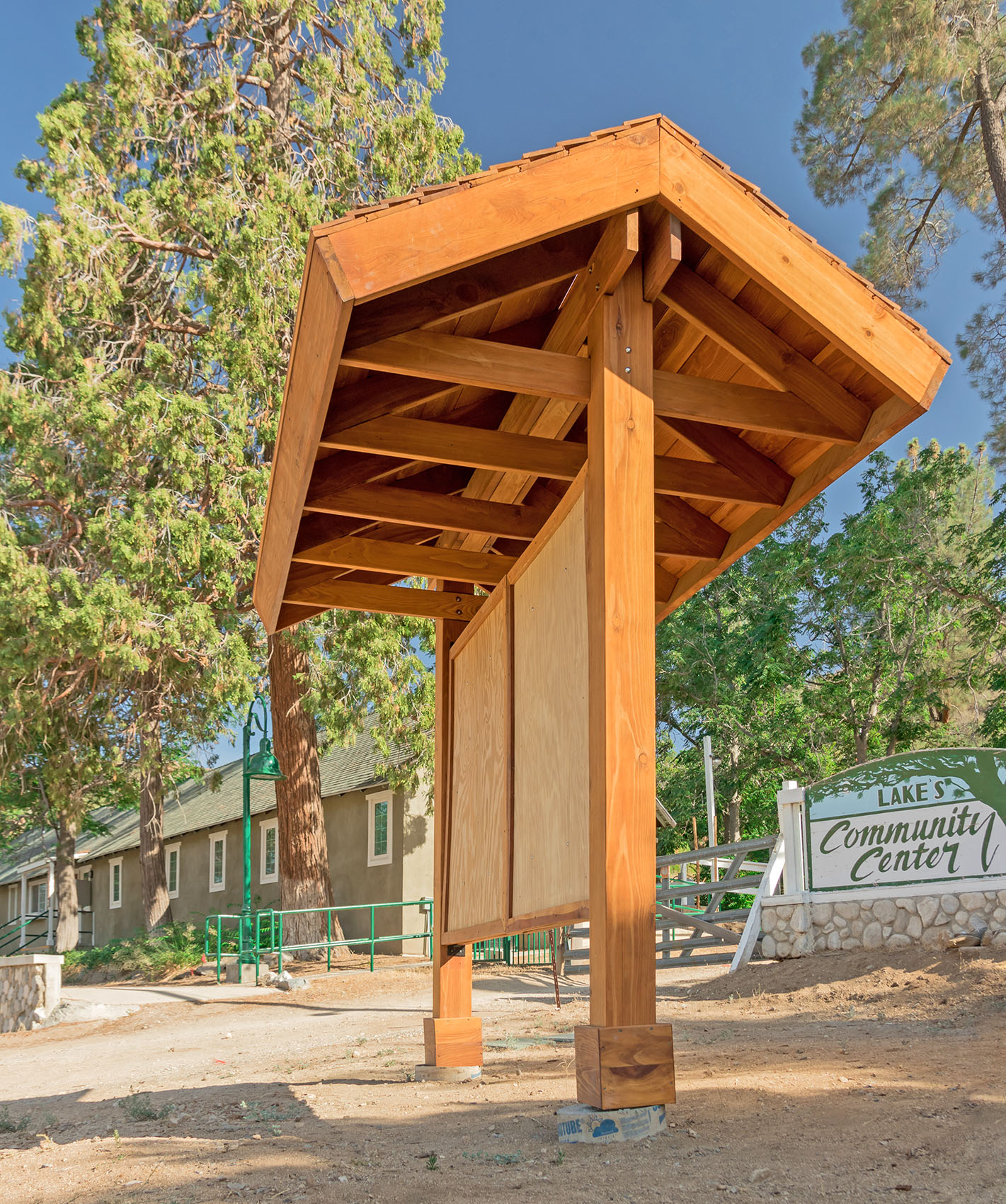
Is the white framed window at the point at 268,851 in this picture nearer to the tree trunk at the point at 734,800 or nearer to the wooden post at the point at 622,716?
the tree trunk at the point at 734,800

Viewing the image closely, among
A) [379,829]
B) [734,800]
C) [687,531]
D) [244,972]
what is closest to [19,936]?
[379,829]

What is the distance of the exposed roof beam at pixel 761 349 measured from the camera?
15.2 feet

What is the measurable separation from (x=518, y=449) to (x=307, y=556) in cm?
165

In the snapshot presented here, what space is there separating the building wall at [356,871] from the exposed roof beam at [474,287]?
1451 centimetres

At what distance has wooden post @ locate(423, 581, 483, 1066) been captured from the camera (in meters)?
6.18

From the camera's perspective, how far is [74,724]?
1627cm

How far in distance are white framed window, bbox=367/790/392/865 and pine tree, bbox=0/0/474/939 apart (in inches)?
138

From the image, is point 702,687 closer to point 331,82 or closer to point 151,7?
point 331,82

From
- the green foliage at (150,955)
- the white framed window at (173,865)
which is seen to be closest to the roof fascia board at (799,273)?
the green foliage at (150,955)

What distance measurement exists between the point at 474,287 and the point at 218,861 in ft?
86.4

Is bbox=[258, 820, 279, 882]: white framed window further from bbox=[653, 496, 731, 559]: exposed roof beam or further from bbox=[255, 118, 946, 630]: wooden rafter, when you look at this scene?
bbox=[653, 496, 731, 559]: exposed roof beam

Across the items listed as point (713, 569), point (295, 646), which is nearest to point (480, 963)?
point (295, 646)

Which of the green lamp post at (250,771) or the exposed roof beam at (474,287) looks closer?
the exposed roof beam at (474,287)

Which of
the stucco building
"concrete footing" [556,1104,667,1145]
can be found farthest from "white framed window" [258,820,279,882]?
"concrete footing" [556,1104,667,1145]
